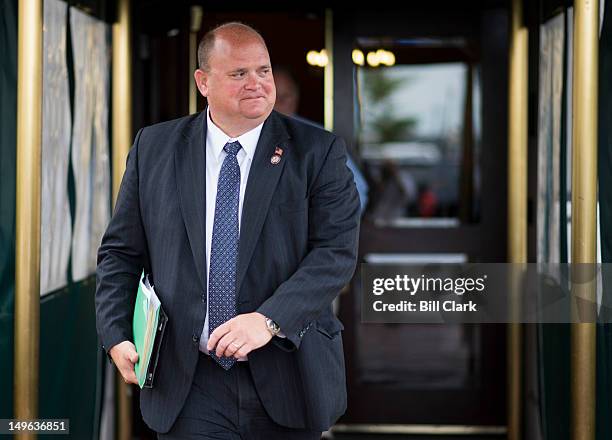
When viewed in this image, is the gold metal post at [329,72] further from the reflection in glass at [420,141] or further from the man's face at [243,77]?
the man's face at [243,77]

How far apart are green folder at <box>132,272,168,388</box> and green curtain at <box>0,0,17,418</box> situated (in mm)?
940

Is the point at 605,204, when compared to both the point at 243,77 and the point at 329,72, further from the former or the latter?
the point at 329,72

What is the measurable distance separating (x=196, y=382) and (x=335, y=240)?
58cm

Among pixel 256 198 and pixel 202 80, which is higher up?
pixel 202 80

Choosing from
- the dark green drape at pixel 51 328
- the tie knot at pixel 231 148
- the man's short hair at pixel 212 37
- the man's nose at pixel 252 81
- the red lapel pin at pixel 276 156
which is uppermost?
the man's short hair at pixel 212 37

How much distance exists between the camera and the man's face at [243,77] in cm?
299

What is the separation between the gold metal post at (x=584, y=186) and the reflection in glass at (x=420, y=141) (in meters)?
2.13

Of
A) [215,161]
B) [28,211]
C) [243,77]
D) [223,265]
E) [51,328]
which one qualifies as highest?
[243,77]

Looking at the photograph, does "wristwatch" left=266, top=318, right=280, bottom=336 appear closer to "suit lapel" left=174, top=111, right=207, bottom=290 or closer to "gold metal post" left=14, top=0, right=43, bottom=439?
"suit lapel" left=174, top=111, right=207, bottom=290

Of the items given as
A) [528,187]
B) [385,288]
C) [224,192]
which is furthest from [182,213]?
[528,187]

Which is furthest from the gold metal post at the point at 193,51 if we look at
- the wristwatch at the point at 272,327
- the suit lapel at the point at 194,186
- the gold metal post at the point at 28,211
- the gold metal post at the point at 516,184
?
the wristwatch at the point at 272,327

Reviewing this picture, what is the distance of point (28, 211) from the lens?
11.8 ft

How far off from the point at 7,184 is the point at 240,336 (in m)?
1.40

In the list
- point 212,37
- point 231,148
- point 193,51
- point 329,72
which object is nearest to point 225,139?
point 231,148
